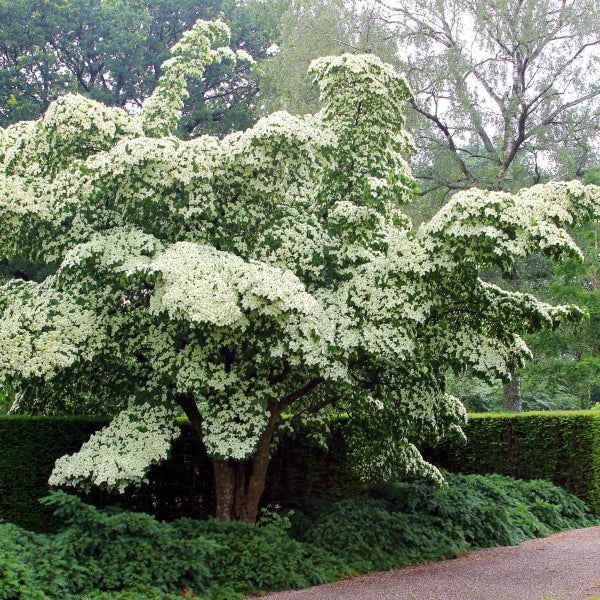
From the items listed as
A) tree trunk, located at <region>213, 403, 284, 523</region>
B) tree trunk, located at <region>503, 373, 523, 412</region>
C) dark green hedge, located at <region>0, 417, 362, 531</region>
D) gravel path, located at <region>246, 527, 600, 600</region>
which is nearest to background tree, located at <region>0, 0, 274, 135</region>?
tree trunk, located at <region>503, 373, 523, 412</region>

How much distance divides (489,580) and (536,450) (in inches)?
228

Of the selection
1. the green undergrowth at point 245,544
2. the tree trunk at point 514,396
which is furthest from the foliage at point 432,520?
the tree trunk at point 514,396

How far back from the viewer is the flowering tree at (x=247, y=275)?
20.3 feet

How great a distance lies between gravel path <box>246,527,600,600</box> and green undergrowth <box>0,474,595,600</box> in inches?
11.3

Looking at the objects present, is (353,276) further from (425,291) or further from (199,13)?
(199,13)

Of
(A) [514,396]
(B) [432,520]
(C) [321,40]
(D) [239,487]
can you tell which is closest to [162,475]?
(D) [239,487]

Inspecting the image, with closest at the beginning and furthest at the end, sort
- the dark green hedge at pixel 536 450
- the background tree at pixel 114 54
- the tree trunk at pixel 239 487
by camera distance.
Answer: the tree trunk at pixel 239 487 → the dark green hedge at pixel 536 450 → the background tree at pixel 114 54

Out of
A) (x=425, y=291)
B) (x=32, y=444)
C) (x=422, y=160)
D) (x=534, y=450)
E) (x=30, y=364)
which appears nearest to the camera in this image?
(x=30, y=364)

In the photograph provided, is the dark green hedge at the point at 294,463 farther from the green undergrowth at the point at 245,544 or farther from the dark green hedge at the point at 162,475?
the green undergrowth at the point at 245,544

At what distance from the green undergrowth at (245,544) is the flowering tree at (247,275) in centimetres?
69

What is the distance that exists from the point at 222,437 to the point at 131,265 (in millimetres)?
2043

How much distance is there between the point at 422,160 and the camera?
17281mm

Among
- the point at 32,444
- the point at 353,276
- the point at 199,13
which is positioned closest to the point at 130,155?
the point at 353,276

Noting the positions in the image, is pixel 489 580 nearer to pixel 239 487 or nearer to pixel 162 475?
pixel 239 487
